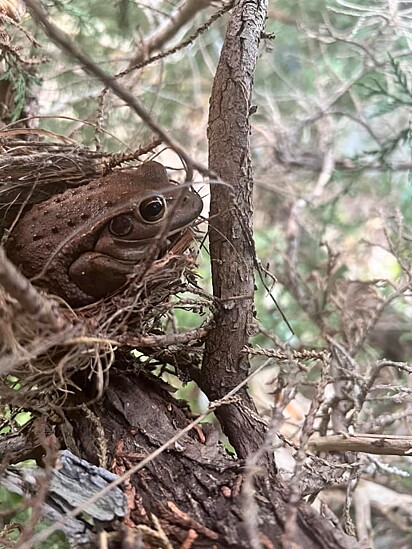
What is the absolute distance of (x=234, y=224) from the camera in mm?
989

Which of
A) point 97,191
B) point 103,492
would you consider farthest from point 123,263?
point 103,492

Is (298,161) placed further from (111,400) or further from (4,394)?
(4,394)

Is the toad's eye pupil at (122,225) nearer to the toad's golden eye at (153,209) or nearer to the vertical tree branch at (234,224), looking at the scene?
the toad's golden eye at (153,209)

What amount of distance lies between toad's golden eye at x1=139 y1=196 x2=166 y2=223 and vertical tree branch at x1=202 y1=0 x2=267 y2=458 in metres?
0.08

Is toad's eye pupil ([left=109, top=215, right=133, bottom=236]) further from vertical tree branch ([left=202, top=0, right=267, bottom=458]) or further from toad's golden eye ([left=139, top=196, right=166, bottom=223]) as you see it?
vertical tree branch ([left=202, top=0, right=267, bottom=458])

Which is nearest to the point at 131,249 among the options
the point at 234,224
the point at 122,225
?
the point at 122,225

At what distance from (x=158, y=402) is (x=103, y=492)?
28 cm

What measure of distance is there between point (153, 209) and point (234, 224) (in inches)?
5.2

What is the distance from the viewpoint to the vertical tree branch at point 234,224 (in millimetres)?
985

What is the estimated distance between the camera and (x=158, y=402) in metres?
1.02

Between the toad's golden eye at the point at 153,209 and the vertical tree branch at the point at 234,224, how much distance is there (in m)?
0.08

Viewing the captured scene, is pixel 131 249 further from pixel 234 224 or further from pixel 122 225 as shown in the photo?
pixel 234 224

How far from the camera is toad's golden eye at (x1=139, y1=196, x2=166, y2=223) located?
0.97 metres

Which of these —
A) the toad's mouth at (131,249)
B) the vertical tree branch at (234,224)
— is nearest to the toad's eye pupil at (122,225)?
the toad's mouth at (131,249)
